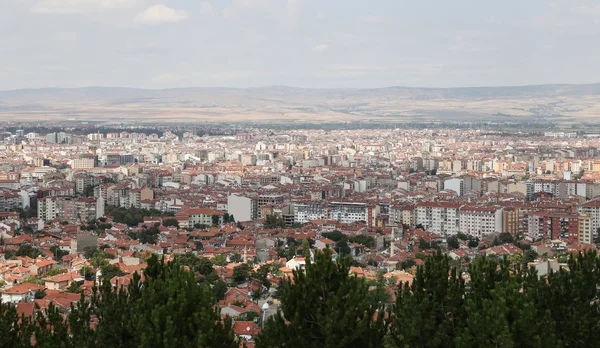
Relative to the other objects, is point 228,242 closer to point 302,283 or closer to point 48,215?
point 48,215

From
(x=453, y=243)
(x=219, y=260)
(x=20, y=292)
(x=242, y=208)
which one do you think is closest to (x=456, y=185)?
(x=242, y=208)

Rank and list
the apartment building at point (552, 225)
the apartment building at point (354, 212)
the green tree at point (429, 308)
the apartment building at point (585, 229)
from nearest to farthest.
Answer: the green tree at point (429, 308)
the apartment building at point (585, 229)
the apartment building at point (552, 225)
the apartment building at point (354, 212)

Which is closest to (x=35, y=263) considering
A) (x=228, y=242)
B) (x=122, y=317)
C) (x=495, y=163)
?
(x=228, y=242)

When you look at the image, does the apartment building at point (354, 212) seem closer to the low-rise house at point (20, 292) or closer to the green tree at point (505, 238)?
the green tree at point (505, 238)

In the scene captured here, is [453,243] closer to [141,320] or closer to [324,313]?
[324,313]

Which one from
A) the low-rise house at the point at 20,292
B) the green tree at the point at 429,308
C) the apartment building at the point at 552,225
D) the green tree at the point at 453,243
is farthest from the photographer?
the apartment building at the point at 552,225

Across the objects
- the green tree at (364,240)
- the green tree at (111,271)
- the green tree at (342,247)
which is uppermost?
the green tree at (111,271)

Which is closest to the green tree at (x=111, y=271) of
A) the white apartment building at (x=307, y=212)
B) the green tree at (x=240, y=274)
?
the green tree at (x=240, y=274)

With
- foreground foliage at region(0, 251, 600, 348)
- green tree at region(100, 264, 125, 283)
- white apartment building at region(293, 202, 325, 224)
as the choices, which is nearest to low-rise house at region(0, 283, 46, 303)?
green tree at region(100, 264, 125, 283)
